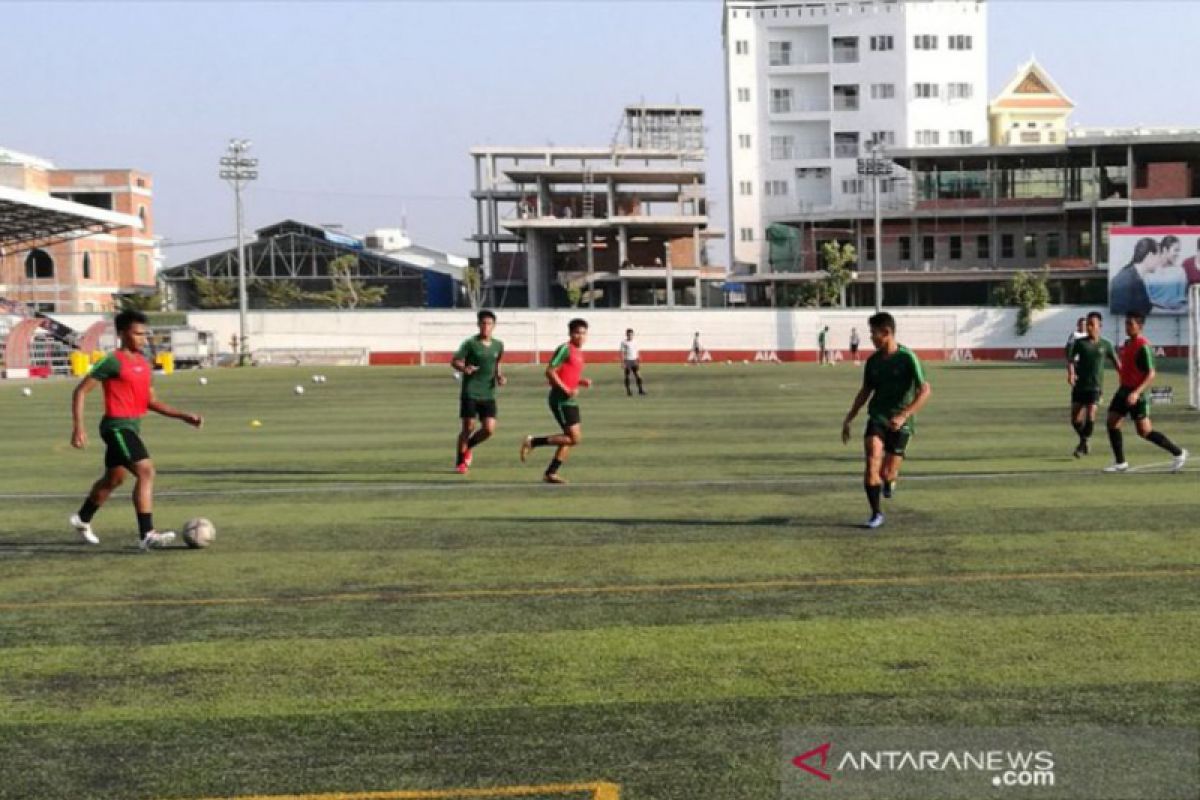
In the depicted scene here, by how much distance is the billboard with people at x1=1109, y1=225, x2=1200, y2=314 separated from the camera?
58.1 metres

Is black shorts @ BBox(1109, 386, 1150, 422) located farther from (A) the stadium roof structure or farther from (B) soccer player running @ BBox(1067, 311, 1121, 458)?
(A) the stadium roof structure

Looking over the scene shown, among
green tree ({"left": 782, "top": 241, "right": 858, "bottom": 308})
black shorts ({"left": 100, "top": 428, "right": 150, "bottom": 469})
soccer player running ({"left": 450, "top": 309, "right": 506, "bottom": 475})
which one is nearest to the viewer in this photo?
black shorts ({"left": 100, "top": 428, "right": 150, "bottom": 469})

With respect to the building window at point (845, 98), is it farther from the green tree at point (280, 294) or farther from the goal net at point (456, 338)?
the green tree at point (280, 294)

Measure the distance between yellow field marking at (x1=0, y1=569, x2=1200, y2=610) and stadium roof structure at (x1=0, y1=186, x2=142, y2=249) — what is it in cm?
4673

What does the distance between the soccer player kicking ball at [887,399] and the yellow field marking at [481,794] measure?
646 cm

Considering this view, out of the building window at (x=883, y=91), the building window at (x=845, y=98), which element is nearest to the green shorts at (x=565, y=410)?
the building window at (x=845, y=98)

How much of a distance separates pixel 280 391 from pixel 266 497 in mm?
25984

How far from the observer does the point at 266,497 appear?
13.8 m

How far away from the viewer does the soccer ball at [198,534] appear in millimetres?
10461

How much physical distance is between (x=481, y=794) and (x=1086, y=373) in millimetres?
13663

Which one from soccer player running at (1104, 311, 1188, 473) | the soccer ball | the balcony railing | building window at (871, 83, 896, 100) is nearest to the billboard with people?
building window at (871, 83, 896, 100)

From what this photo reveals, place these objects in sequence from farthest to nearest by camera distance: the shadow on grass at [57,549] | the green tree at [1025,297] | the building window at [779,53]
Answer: the building window at [779,53], the green tree at [1025,297], the shadow on grass at [57,549]

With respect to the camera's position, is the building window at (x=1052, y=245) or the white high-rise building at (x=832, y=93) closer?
the building window at (x=1052, y=245)

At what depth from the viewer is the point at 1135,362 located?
1427cm
